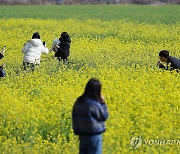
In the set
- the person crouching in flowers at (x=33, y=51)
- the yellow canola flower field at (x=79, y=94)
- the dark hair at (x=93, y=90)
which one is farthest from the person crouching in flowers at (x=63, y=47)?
the dark hair at (x=93, y=90)

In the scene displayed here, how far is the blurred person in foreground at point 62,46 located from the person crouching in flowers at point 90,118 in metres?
8.46

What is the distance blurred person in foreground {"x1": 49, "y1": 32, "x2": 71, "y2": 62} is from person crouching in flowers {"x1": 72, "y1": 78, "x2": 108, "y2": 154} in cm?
846

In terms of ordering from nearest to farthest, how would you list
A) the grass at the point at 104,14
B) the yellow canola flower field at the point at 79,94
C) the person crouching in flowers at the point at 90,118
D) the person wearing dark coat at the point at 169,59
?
the person crouching in flowers at the point at 90,118, the yellow canola flower field at the point at 79,94, the person wearing dark coat at the point at 169,59, the grass at the point at 104,14

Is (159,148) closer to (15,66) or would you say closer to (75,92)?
(75,92)

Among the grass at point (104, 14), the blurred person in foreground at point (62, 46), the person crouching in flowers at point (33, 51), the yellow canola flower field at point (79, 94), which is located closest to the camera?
the yellow canola flower field at point (79, 94)

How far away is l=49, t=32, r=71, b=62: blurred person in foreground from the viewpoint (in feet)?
52.7

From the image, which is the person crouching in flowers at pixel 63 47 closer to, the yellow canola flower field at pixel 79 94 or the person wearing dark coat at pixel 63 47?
the person wearing dark coat at pixel 63 47

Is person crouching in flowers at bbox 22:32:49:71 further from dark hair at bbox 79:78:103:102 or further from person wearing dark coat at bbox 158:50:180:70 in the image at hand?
dark hair at bbox 79:78:103:102

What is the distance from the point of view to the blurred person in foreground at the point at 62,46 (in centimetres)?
1606

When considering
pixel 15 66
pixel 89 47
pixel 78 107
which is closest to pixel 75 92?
pixel 78 107

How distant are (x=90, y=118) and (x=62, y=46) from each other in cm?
880

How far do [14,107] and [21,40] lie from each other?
13.8 meters

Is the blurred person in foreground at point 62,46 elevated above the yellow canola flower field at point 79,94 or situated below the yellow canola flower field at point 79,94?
above

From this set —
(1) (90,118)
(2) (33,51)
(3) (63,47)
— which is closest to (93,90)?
(1) (90,118)
